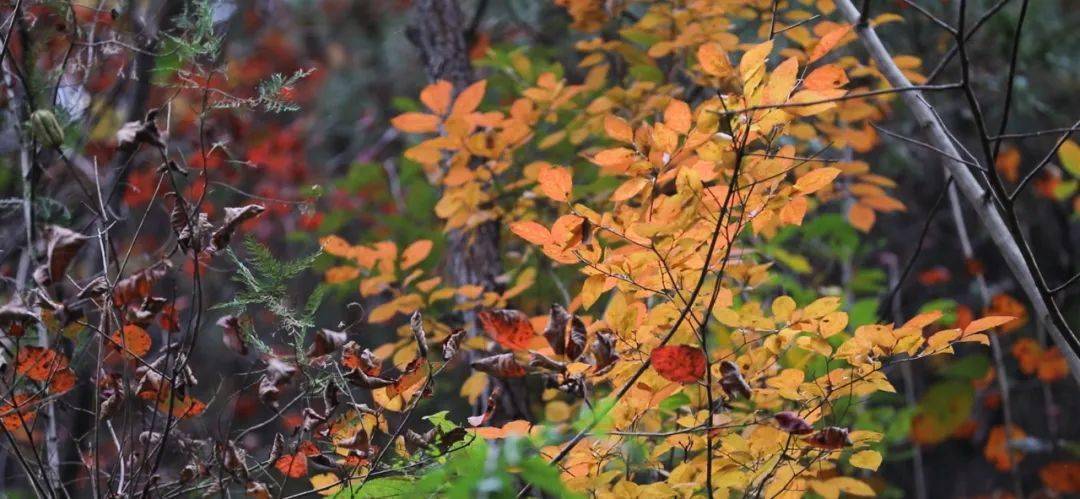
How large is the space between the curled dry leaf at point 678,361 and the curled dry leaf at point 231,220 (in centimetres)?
68

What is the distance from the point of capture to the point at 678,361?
4.49 feet

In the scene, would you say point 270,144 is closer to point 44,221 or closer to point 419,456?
point 44,221

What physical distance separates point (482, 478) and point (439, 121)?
1.48 metres

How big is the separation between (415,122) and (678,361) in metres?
1.23

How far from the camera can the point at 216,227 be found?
62.2 inches

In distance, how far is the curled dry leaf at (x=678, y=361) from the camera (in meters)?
1.36

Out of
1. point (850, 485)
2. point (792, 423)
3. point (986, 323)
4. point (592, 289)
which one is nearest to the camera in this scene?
point (792, 423)

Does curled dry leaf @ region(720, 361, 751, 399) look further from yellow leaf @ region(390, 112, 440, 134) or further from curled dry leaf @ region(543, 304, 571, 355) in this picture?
yellow leaf @ region(390, 112, 440, 134)

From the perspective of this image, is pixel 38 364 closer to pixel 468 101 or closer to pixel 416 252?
pixel 416 252

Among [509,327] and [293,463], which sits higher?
[509,327]

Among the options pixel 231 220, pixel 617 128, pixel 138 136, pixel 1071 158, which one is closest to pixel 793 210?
pixel 617 128

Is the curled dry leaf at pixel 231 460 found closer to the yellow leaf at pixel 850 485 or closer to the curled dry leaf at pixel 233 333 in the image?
the curled dry leaf at pixel 233 333

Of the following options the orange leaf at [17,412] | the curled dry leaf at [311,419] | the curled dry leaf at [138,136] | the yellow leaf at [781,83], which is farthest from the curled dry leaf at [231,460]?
the yellow leaf at [781,83]

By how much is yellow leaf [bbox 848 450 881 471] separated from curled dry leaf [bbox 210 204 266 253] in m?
1.13
